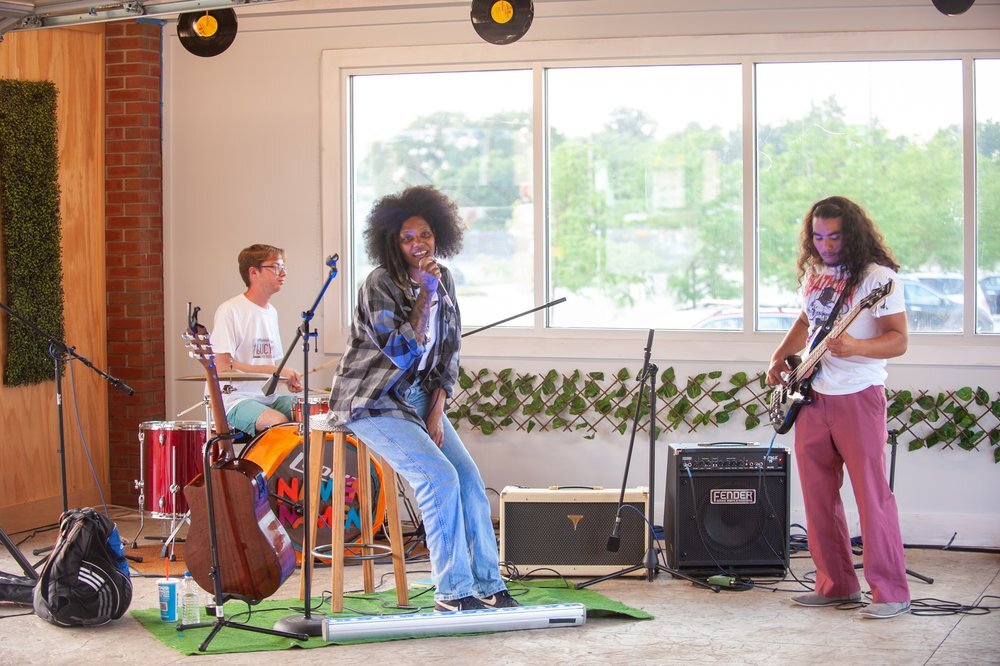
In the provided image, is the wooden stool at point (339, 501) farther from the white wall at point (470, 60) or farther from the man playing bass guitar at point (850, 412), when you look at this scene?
the white wall at point (470, 60)

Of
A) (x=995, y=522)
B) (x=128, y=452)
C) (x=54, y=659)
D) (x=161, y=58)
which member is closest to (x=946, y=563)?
(x=995, y=522)

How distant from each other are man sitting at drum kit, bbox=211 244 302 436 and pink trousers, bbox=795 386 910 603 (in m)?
2.36

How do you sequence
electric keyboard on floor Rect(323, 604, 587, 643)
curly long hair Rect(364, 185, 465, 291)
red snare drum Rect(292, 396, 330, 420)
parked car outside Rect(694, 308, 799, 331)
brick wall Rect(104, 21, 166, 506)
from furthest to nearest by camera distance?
brick wall Rect(104, 21, 166, 506) → parked car outside Rect(694, 308, 799, 331) → red snare drum Rect(292, 396, 330, 420) → curly long hair Rect(364, 185, 465, 291) → electric keyboard on floor Rect(323, 604, 587, 643)

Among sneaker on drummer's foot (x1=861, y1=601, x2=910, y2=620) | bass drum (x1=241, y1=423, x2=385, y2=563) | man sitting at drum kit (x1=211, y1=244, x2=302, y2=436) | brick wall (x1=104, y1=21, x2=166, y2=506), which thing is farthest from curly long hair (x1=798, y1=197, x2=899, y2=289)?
brick wall (x1=104, y1=21, x2=166, y2=506)

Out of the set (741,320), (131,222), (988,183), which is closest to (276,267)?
(131,222)

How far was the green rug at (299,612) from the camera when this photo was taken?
413 centimetres

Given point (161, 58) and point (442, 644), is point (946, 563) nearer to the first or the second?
point (442, 644)

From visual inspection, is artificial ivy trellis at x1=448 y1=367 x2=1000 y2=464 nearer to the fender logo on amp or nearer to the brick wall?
the fender logo on amp

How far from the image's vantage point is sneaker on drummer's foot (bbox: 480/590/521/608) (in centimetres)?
436

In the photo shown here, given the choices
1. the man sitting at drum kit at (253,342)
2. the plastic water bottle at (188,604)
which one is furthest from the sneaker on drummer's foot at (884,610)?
the man sitting at drum kit at (253,342)

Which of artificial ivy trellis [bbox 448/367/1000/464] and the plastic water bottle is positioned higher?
artificial ivy trellis [bbox 448/367/1000/464]

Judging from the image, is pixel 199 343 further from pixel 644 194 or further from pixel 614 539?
pixel 644 194

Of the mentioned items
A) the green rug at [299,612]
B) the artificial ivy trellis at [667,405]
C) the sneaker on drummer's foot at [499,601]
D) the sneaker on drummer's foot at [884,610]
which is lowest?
the green rug at [299,612]

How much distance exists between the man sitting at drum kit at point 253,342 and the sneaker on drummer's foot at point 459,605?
5.22 ft
